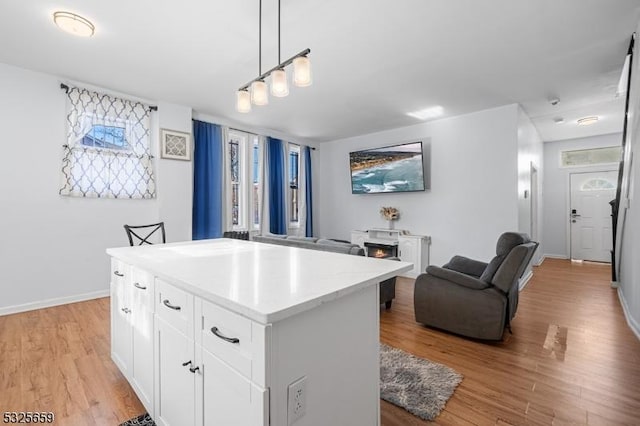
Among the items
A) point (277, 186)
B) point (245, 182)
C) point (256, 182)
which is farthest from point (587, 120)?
point (245, 182)

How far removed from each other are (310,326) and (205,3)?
8.11 feet

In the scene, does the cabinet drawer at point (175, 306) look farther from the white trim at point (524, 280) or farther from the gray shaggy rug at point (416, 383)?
the white trim at point (524, 280)

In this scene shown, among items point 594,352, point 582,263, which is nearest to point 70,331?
point 594,352

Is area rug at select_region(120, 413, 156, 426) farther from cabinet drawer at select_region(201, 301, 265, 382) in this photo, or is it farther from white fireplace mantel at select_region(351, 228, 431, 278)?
white fireplace mantel at select_region(351, 228, 431, 278)

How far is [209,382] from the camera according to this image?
110 centimetres

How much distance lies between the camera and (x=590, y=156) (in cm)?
639

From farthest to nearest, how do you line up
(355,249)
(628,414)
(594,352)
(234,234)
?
(234,234), (355,249), (594,352), (628,414)

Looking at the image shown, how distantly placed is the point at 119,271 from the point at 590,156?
8.75m

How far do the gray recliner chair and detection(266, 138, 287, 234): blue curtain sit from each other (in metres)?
3.48

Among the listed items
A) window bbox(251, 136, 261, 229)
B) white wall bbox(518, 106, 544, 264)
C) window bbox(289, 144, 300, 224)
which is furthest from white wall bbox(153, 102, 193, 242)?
white wall bbox(518, 106, 544, 264)

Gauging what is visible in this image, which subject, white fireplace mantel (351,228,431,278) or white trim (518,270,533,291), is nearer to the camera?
white trim (518,270,533,291)

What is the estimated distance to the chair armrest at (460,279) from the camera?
266 centimetres

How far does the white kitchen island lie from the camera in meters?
0.91

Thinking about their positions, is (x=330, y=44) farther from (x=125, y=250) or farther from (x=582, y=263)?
(x=582, y=263)
